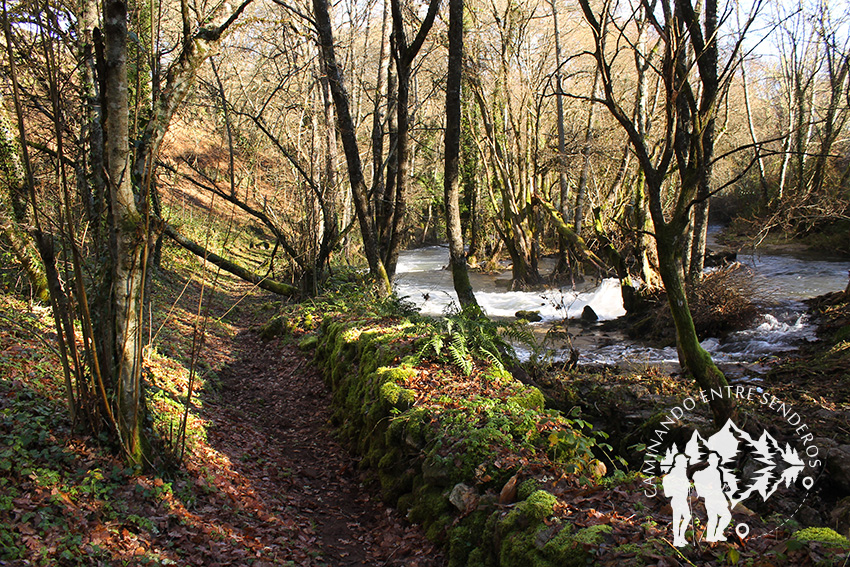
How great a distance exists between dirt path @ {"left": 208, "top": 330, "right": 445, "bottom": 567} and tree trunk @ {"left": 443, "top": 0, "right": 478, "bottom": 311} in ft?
9.32

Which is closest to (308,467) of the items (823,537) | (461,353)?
(461,353)

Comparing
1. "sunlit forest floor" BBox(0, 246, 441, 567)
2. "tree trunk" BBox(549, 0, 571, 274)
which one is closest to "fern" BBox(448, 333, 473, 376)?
"sunlit forest floor" BBox(0, 246, 441, 567)

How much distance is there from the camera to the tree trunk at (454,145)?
27.1 ft

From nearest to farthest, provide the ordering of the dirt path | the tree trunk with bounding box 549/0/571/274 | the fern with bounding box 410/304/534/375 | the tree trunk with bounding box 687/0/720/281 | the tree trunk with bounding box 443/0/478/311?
1. the dirt path
2. the tree trunk with bounding box 687/0/720/281
3. the fern with bounding box 410/304/534/375
4. the tree trunk with bounding box 443/0/478/311
5. the tree trunk with bounding box 549/0/571/274

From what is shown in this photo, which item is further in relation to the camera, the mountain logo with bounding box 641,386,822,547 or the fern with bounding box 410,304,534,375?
the fern with bounding box 410,304,534,375

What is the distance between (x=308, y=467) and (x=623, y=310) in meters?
10.8

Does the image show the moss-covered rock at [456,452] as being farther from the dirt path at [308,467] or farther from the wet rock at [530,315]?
the wet rock at [530,315]

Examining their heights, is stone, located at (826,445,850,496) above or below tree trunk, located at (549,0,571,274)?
below

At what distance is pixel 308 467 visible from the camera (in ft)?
18.6

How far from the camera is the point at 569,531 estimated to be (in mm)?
2945

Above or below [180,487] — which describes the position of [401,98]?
above

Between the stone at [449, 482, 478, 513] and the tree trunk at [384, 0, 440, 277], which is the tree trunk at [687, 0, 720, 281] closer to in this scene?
the stone at [449, 482, 478, 513]

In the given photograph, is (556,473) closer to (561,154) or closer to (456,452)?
(456,452)

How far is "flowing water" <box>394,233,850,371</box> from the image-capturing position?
9633 mm
